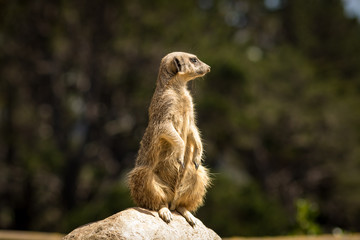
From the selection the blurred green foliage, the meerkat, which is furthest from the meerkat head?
the blurred green foliage

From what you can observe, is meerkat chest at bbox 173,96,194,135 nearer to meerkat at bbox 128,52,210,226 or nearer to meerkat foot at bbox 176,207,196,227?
meerkat at bbox 128,52,210,226

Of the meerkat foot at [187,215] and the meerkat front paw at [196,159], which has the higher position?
the meerkat front paw at [196,159]

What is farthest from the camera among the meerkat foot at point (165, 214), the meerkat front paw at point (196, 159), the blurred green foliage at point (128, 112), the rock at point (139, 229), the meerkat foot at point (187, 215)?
the blurred green foliage at point (128, 112)

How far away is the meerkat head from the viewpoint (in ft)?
12.9

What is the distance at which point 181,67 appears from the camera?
3.91 m

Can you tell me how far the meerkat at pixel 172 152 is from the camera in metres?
3.81

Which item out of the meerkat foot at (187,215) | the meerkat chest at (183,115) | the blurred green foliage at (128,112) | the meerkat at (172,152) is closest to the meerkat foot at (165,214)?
the meerkat at (172,152)

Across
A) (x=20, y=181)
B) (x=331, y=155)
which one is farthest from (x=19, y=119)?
(x=331, y=155)

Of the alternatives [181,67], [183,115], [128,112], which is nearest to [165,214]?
[183,115]

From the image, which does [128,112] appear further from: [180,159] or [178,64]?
[180,159]

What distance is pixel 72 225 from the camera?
397 inches

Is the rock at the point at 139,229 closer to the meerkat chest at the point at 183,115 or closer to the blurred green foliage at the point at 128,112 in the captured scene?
the meerkat chest at the point at 183,115

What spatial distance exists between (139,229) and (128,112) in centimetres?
979

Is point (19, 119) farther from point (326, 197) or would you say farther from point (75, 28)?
point (326, 197)
